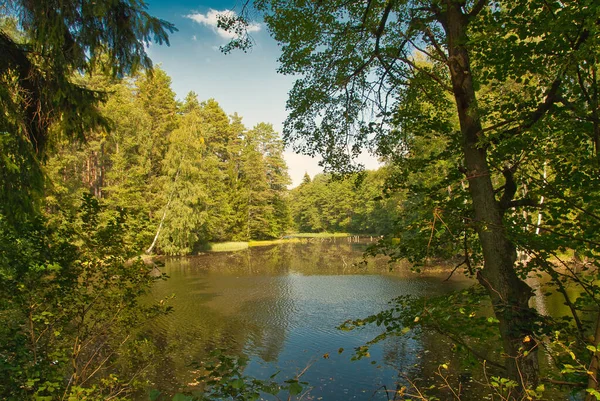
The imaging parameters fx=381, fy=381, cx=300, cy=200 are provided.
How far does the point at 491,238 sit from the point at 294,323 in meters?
9.33

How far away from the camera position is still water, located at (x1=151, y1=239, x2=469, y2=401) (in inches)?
333

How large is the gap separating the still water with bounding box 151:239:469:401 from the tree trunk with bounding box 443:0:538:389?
5.73 feet

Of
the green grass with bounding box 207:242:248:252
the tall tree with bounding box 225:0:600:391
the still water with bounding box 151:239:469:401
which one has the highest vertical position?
the tall tree with bounding box 225:0:600:391

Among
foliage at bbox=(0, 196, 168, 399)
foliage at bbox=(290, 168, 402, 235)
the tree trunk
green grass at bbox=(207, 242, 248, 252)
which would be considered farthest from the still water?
foliage at bbox=(290, 168, 402, 235)

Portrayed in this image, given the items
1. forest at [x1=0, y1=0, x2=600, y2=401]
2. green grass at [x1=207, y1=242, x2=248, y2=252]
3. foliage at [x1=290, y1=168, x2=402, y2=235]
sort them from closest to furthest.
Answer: forest at [x1=0, y1=0, x2=600, y2=401] → green grass at [x1=207, y1=242, x2=248, y2=252] → foliage at [x1=290, y1=168, x2=402, y2=235]

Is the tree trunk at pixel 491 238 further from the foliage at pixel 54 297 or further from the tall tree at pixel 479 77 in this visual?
the foliage at pixel 54 297

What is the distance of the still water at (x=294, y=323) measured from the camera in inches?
333

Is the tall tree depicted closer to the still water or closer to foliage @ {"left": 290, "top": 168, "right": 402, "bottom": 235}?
the still water

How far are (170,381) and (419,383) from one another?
5233 millimetres

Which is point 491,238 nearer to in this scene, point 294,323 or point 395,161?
point 395,161

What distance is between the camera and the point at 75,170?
2736 centimetres

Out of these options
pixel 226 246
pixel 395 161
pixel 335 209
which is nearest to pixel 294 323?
pixel 395 161

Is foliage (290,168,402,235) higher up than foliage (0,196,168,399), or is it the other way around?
foliage (290,168,402,235)

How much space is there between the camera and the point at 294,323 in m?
12.2
